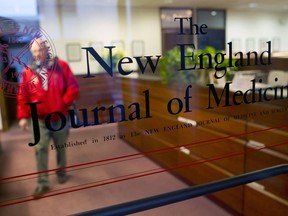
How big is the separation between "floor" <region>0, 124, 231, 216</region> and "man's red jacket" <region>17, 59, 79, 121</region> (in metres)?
0.12

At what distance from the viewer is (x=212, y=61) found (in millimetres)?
1420

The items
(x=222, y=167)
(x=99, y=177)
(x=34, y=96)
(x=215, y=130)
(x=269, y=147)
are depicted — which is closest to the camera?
(x=34, y=96)

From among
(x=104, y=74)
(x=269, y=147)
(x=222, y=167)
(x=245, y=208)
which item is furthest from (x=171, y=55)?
(x=245, y=208)

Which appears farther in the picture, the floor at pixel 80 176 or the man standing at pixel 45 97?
the floor at pixel 80 176

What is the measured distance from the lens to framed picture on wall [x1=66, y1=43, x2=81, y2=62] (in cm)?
115

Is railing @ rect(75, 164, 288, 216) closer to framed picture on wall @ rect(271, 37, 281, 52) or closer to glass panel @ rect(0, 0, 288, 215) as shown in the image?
glass panel @ rect(0, 0, 288, 215)

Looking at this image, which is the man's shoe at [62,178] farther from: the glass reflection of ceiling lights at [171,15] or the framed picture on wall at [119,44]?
the glass reflection of ceiling lights at [171,15]

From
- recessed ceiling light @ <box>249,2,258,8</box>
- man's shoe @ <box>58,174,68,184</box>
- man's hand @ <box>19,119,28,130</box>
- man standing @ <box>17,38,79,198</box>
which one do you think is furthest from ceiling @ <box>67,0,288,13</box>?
man's shoe @ <box>58,174,68,184</box>

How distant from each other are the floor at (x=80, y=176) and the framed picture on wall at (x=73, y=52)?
0.29 metres

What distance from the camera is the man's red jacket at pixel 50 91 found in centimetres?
102

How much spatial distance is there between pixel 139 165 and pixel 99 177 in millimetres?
199

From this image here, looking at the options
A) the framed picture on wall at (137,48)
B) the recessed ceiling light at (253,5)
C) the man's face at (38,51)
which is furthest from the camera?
the recessed ceiling light at (253,5)

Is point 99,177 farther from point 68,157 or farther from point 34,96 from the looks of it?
point 34,96

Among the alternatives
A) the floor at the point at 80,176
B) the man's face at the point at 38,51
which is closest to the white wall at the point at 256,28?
the floor at the point at 80,176
